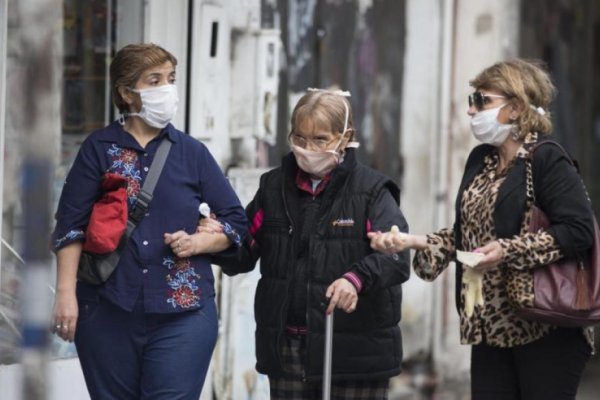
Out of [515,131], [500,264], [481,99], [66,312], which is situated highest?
[481,99]

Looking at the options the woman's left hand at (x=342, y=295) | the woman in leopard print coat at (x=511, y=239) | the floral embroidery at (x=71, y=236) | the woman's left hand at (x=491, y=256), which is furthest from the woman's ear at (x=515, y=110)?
the floral embroidery at (x=71, y=236)

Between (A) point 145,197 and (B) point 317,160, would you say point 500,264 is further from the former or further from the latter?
(A) point 145,197

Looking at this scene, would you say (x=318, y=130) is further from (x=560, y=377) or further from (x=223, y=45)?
(x=223, y=45)

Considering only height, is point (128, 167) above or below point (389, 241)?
above

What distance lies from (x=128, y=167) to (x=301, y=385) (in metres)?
1.03

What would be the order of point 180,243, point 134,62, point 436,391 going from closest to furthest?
point 180,243
point 134,62
point 436,391

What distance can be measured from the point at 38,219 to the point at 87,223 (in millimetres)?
1114

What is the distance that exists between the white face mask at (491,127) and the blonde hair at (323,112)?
523 millimetres

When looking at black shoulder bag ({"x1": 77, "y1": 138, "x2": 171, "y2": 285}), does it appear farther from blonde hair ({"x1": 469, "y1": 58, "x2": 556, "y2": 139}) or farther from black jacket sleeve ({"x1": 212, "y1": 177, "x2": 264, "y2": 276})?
blonde hair ({"x1": 469, "y1": 58, "x2": 556, "y2": 139})

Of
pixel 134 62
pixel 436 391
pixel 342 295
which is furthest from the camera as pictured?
pixel 436 391

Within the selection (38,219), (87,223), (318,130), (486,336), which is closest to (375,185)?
(318,130)

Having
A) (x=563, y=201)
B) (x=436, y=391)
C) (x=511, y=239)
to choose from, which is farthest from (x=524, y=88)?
(x=436, y=391)

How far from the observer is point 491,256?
5602 mm

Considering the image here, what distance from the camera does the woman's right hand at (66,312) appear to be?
5.56m
